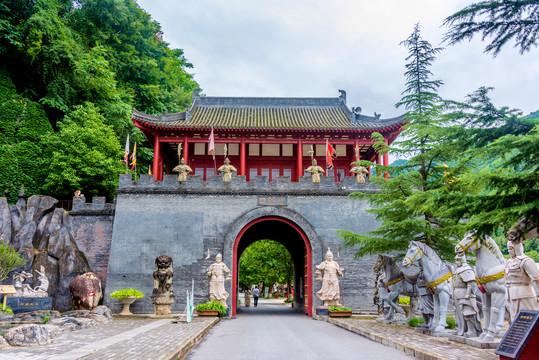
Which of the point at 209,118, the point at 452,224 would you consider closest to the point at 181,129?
the point at 209,118

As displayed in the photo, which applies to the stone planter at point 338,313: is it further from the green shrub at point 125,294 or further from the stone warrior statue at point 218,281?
the green shrub at point 125,294

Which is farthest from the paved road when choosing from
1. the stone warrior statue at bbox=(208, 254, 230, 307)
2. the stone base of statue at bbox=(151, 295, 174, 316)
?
the stone base of statue at bbox=(151, 295, 174, 316)

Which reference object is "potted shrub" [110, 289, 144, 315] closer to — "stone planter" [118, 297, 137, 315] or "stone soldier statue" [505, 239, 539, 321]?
"stone planter" [118, 297, 137, 315]

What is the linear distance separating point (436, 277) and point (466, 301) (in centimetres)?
125

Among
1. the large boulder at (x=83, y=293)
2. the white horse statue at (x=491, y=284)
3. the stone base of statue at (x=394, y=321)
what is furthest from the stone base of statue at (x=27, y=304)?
the white horse statue at (x=491, y=284)

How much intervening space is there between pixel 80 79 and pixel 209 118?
8.40 m

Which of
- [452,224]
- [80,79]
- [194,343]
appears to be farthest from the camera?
[80,79]

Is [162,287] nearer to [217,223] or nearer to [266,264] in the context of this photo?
[217,223]

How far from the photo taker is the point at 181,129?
2195 centimetres

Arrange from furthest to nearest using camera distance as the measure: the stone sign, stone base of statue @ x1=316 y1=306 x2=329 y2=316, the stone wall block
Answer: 1. the stone wall block
2. stone base of statue @ x1=316 y1=306 x2=329 y2=316
3. the stone sign

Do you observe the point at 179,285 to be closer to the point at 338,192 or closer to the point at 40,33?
the point at 338,192

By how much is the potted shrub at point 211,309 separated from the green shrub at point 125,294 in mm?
2642

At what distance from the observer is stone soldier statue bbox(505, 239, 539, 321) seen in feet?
21.2

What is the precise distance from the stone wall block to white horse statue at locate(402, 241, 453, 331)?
51.5 ft
